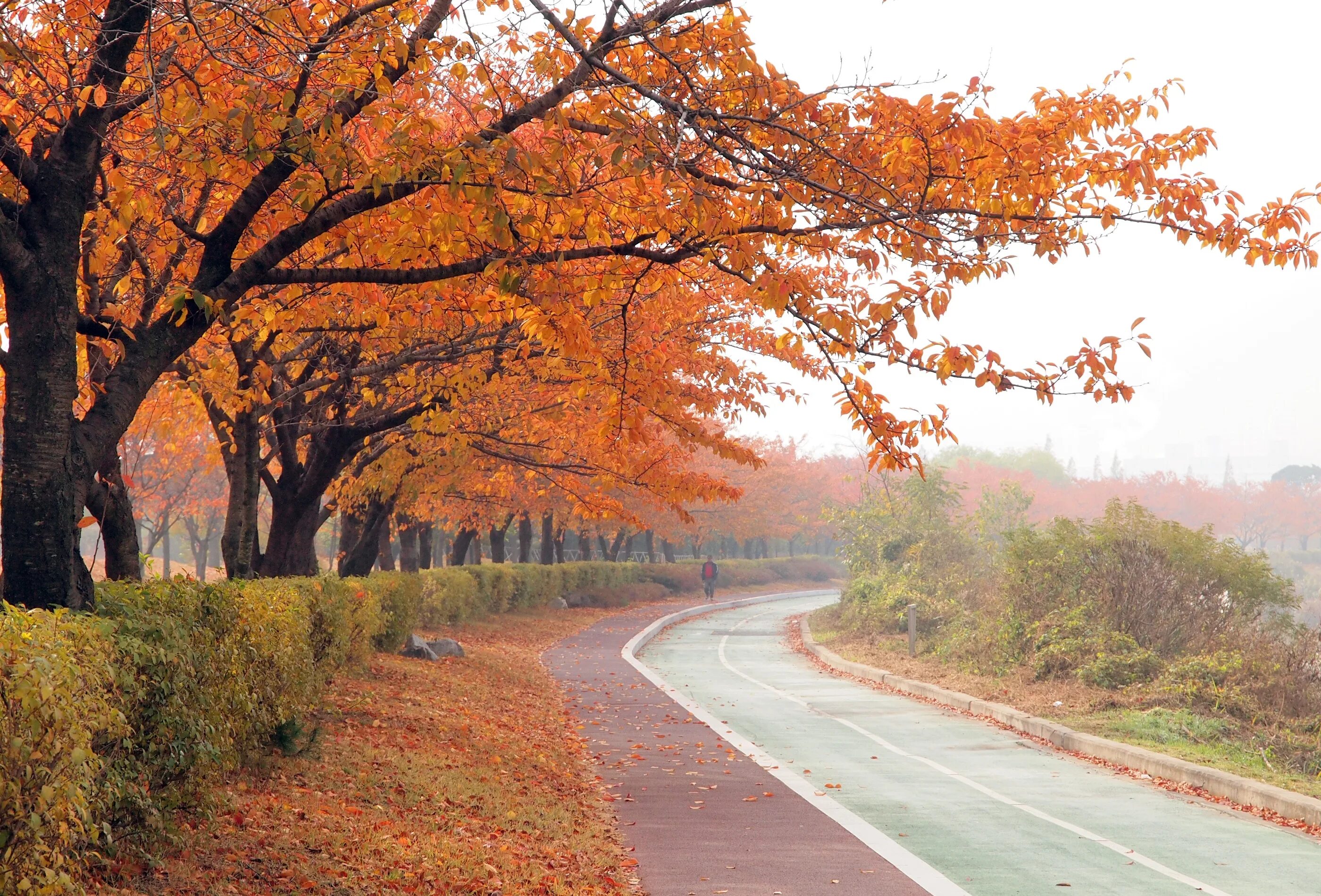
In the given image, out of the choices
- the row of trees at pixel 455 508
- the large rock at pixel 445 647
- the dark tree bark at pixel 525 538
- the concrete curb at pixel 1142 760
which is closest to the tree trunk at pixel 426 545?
the row of trees at pixel 455 508

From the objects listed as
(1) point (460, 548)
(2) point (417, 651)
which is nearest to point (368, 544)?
(2) point (417, 651)

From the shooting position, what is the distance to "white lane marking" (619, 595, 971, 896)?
737cm

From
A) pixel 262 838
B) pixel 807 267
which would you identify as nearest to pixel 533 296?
pixel 262 838

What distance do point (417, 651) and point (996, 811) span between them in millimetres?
12471

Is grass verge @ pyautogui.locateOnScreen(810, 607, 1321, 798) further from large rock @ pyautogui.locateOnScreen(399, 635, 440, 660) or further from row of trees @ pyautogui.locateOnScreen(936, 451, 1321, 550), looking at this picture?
row of trees @ pyautogui.locateOnScreen(936, 451, 1321, 550)

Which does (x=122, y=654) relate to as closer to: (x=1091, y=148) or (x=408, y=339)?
(x=1091, y=148)

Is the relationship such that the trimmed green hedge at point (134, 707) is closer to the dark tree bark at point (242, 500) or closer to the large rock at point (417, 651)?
the dark tree bark at point (242, 500)

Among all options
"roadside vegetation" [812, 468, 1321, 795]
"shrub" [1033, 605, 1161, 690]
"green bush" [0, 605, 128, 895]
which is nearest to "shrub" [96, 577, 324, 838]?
"green bush" [0, 605, 128, 895]

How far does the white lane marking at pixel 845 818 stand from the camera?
24.2 ft

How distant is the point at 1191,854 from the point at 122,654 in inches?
284

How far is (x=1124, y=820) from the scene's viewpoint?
31.2 feet

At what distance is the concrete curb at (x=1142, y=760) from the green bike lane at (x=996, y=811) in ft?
1.04

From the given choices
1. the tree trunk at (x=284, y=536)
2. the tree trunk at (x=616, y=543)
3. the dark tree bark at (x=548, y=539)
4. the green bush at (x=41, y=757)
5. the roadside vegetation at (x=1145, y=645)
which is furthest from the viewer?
the tree trunk at (x=616, y=543)

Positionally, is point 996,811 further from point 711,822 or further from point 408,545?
point 408,545
